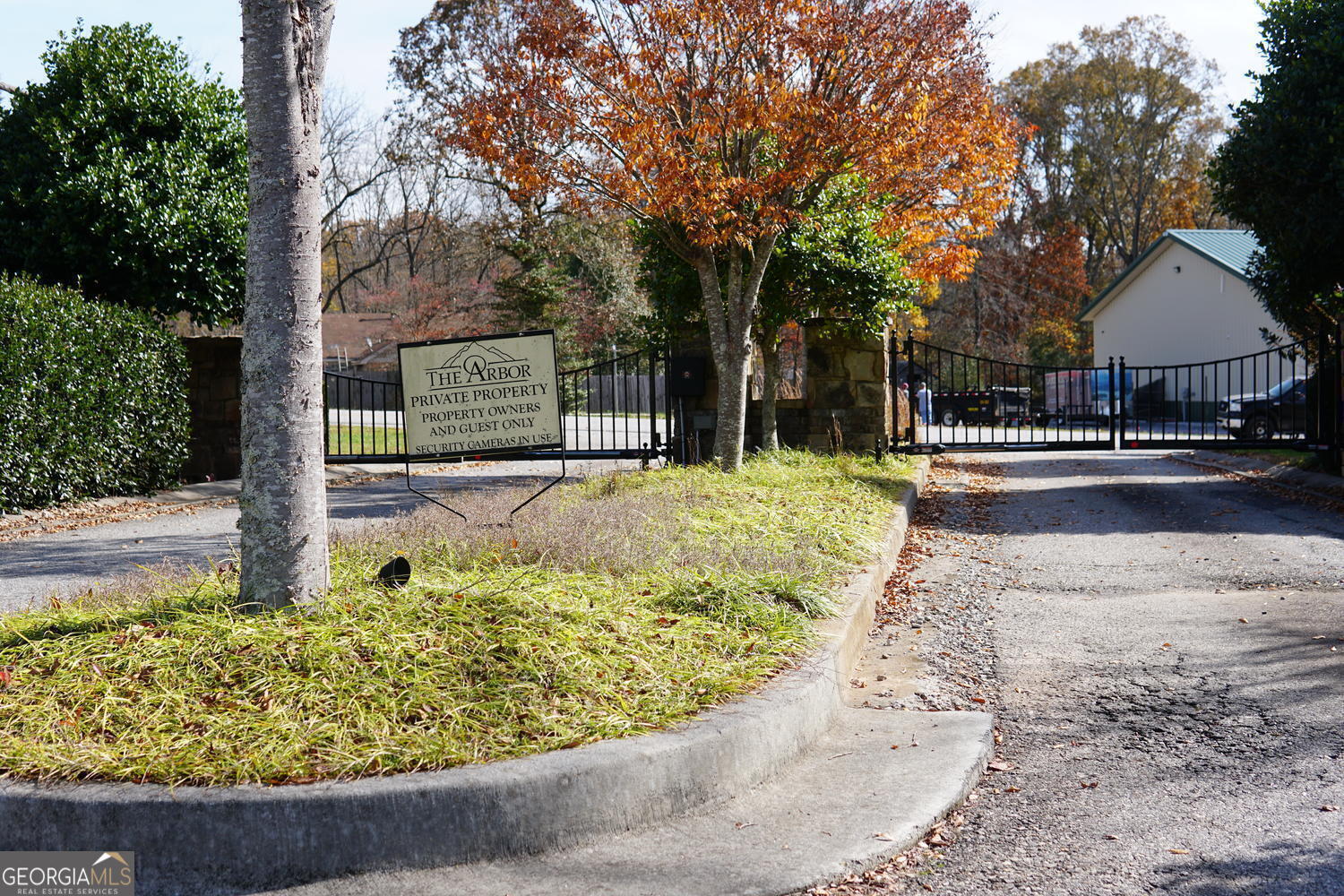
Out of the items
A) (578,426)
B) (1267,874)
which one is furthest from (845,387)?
(1267,874)

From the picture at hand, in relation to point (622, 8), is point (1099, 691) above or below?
below

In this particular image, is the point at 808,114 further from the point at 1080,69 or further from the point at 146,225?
the point at 1080,69

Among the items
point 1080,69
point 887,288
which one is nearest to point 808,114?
point 887,288

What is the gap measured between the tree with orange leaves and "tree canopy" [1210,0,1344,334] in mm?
3862

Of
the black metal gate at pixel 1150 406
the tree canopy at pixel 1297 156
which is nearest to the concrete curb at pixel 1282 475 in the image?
the black metal gate at pixel 1150 406

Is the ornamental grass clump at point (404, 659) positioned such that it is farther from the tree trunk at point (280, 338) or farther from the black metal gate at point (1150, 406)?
the black metal gate at point (1150, 406)

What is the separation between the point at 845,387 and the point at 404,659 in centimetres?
1122

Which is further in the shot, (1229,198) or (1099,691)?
(1229,198)

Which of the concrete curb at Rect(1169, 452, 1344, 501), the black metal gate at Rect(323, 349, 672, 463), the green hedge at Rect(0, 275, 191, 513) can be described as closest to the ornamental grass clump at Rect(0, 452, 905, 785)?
the black metal gate at Rect(323, 349, 672, 463)

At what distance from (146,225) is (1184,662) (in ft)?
39.9

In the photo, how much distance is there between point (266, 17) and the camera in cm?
480

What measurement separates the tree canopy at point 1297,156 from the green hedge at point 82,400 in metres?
13.4

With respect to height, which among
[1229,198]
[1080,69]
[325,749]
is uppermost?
[1080,69]

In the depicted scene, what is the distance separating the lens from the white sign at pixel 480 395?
7.24 metres
